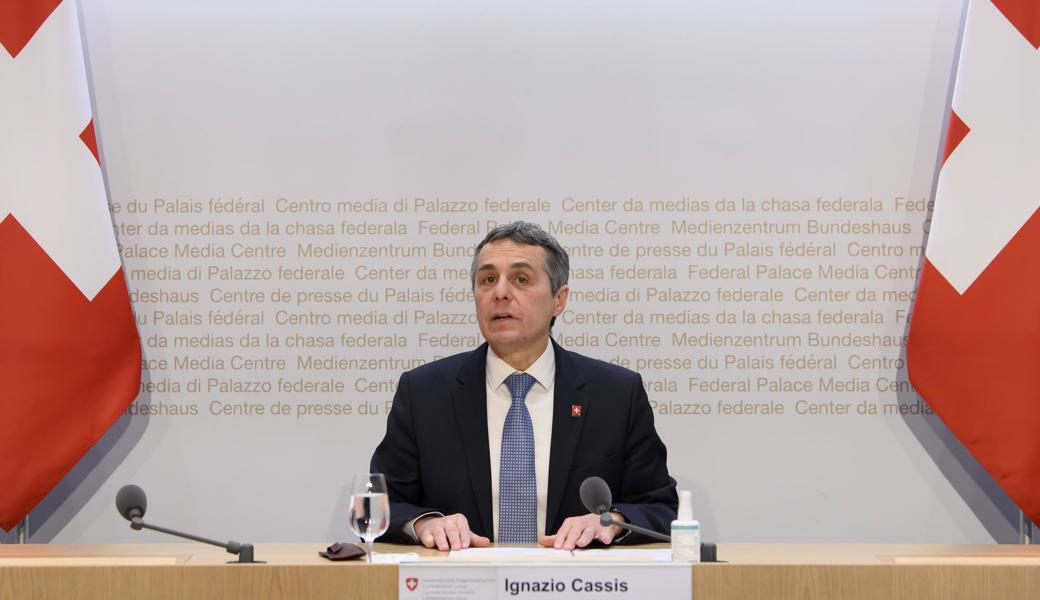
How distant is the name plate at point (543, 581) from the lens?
2.28 meters

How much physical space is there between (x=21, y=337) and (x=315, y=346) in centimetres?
101

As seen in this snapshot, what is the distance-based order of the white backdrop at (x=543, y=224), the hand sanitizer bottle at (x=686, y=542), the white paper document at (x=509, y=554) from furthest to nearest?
the white backdrop at (x=543, y=224)
the white paper document at (x=509, y=554)
the hand sanitizer bottle at (x=686, y=542)

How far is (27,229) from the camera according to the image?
12.5 feet

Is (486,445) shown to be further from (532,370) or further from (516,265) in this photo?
(516,265)

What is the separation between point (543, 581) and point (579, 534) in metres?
0.50

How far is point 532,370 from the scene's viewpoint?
334 centimetres

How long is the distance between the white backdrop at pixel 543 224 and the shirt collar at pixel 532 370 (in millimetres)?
659

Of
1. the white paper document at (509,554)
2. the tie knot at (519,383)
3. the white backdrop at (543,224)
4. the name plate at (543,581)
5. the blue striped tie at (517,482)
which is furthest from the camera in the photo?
the white backdrop at (543,224)

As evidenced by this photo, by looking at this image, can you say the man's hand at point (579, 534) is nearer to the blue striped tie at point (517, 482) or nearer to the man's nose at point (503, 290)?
the blue striped tie at point (517, 482)

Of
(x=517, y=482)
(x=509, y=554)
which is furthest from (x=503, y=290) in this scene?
(x=509, y=554)

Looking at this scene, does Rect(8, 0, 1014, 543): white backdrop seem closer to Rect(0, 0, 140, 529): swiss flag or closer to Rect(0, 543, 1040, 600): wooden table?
Rect(0, 0, 140, 529): swiss flag

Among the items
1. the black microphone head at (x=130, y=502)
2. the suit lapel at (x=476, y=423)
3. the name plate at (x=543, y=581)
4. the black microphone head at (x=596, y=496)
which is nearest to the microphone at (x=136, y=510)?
the black microphone head at (x=130, y=502)

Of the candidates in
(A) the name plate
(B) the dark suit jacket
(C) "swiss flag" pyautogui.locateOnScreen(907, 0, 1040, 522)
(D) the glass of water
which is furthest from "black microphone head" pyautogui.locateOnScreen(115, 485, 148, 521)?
(C) "swiss flag" pyautogui.locateOnScreen(907, 0, 1040, 522)

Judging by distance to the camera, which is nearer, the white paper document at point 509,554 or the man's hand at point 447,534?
the white paper document at point 509,554
